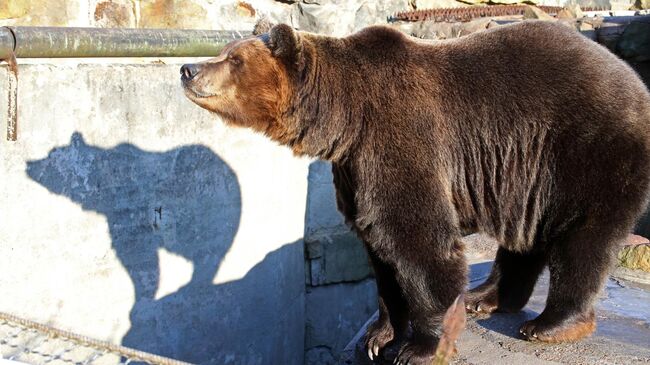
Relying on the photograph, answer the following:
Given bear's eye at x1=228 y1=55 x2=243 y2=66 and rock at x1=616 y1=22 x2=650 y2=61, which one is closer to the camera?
bear's eye at x1=228 y1=55 x2=243 y2=66

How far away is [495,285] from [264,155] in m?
2.27

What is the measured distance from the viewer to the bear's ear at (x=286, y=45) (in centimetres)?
377

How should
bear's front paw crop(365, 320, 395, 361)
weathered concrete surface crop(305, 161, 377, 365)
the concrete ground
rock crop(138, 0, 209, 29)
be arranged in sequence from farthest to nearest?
1. weathered concrete surface crop(305, 161, 377, 365)
2. rock crop(138, 0, 209, 29)
3. bear's front paw crop(365, 320, 395, 361)
4. the concrete ground

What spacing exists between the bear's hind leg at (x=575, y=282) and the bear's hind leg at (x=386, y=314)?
605mm

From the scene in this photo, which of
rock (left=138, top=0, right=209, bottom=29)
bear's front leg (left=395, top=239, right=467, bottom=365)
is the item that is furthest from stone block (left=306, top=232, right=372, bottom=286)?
bear's front leg (left=395, top=239, right=467, bottom=365)

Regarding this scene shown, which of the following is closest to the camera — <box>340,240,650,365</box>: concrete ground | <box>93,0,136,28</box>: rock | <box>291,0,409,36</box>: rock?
<box>340,240,650,365</box>: concrete ground

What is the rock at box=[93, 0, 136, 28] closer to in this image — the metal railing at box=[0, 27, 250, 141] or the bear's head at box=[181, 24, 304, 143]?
the metal railing at box=[0, 27, 250, 141]

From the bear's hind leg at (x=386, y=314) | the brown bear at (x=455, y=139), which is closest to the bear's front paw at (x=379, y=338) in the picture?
the bear's hind leg at (x=386, y=314)

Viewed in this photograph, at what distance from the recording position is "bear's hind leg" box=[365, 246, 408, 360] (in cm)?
401

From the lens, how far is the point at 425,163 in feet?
12.0

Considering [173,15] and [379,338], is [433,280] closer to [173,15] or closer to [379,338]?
[379,338]

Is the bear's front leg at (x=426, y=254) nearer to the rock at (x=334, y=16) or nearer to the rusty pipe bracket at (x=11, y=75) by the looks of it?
the rusty pipe bracket at (x=11, y=75)

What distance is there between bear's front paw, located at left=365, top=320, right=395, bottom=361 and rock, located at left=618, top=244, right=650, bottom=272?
72.9 inches

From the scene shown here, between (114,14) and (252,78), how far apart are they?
1.74 m
